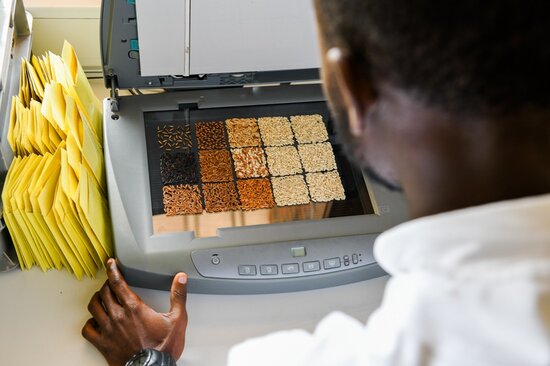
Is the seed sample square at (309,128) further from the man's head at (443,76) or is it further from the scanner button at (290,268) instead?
the man's head at (443,76)

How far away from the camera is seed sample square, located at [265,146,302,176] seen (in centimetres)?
119

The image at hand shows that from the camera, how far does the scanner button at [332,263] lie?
3.67 ft

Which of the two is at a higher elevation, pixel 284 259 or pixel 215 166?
pixel 215 166

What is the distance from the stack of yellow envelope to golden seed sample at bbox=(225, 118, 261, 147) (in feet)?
0.80

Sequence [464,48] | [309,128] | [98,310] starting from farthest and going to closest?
[309,128] < [98,310] < [464,48]

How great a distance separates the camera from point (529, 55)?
0.44m

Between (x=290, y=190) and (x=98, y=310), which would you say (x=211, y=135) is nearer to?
(x=290, y=190)

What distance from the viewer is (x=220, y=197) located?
114 centimetres

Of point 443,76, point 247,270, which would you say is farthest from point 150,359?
point 443,76

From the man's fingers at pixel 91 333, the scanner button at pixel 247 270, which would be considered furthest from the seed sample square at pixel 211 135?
the man's fingers at pixel 91 333

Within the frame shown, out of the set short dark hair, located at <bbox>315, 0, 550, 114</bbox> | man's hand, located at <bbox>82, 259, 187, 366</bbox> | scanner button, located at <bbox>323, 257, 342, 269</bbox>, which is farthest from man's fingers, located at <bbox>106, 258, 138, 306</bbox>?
short dark hair, located at <bbox>315, 0, 550, 114</bbox>

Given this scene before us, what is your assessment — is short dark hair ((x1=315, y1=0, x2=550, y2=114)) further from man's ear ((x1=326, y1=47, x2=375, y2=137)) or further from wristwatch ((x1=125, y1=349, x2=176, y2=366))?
wristwatch ((x1=125, y1=349, x2=176, y2=366))

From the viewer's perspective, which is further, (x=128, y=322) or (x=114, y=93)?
(x=114, y=93)

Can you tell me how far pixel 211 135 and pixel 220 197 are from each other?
14 centimetres
